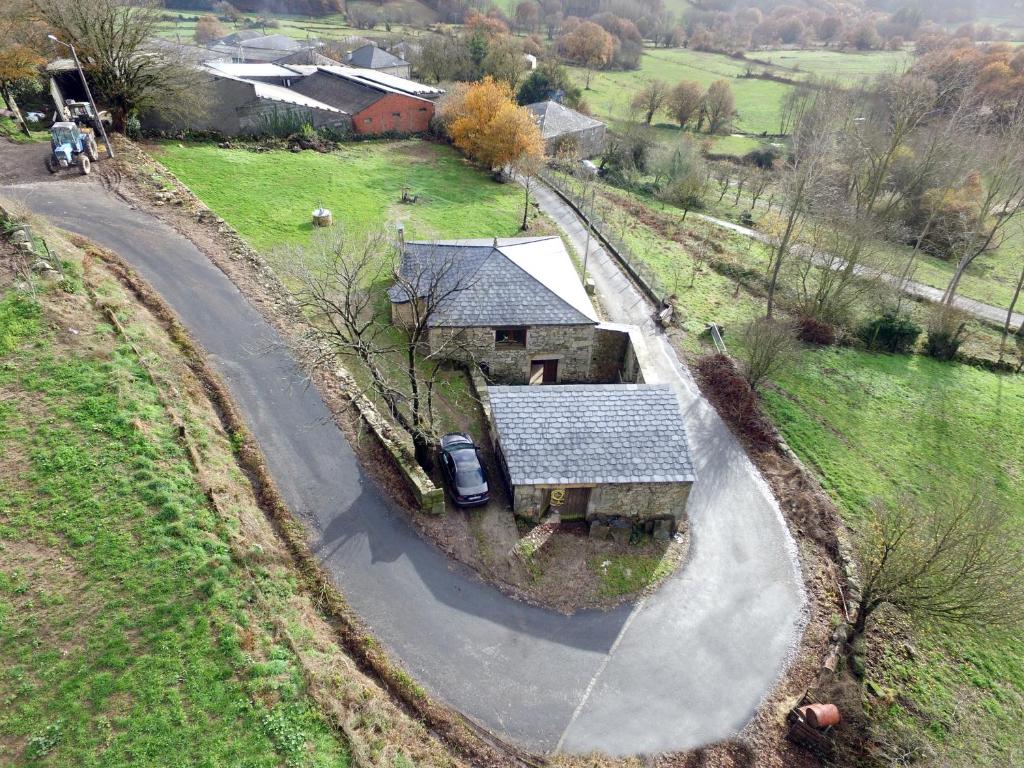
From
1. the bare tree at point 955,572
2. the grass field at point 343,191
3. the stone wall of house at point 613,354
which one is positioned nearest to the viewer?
the bare tree at point 955,572

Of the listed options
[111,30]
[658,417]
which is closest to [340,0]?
[111,30]

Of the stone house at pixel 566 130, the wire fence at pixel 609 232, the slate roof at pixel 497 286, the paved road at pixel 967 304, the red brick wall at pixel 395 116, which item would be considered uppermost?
the red brick wall at pixel 395 116

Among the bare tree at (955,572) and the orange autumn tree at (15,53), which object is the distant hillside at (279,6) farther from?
the bare tree at (955,572)

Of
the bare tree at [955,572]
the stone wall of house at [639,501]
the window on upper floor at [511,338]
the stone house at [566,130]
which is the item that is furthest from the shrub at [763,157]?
the bare tree at [955,572]

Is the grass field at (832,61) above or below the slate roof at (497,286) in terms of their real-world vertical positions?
above

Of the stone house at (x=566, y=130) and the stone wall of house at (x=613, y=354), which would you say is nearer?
the stone wall of house at (x=613, y=354)

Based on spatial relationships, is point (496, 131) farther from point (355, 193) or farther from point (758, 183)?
point (758, 183)

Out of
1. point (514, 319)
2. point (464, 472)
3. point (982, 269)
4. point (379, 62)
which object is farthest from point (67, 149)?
point (982, 269)

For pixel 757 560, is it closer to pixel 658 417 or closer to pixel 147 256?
pixel 658 417
